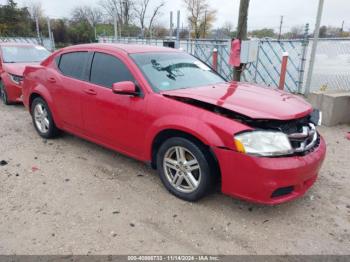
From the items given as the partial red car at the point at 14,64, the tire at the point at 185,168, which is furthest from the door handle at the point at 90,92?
the partial red car at the point at 14,64

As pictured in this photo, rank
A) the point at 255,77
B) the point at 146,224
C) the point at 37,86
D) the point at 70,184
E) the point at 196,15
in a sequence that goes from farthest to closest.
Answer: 1. the point at 196,15
2. the point at 255,77
3. the point at 37,86
4. the point at 70,184
5. the point at 146,224

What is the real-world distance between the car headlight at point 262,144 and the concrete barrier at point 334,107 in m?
4.17

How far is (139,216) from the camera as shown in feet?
10.3

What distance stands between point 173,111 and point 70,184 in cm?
163

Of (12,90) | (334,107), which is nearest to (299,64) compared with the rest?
(334,107)

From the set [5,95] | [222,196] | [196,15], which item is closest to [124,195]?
[222,196]

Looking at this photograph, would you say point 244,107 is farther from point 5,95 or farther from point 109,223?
point 5,95

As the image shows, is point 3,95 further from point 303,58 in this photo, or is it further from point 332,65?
point 332,65

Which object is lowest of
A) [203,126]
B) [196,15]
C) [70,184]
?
[70,184]

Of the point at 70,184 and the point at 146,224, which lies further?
the point at 70,184

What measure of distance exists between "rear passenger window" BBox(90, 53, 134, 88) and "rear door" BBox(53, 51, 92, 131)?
163 mm

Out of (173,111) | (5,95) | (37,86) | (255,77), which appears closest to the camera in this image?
(173,111)

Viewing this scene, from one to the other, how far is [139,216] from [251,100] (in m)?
1.69

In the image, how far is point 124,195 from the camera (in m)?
3.54
